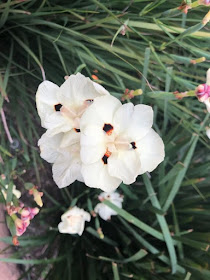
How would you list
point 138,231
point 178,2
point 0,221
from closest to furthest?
point 178,2
point 0,221
point 138,231

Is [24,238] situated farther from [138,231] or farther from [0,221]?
[138,231]

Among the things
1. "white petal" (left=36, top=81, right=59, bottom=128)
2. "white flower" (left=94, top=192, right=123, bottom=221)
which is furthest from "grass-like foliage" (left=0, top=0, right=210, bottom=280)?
"white petal" (left=36, top=81, right=59, bottom=128)

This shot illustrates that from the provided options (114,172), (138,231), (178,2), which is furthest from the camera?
(138,231)

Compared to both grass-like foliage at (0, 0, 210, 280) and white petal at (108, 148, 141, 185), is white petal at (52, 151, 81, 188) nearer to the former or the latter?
white petal at (108, 148, 141, 185)

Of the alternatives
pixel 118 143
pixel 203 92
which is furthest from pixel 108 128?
pixel 203 92

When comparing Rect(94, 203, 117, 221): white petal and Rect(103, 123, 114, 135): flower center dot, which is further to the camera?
Rect(94, 203, 117, 221): white petal

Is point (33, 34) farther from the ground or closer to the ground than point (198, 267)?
farther from the ground

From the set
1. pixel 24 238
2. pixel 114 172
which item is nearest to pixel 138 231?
pixel 24 238
